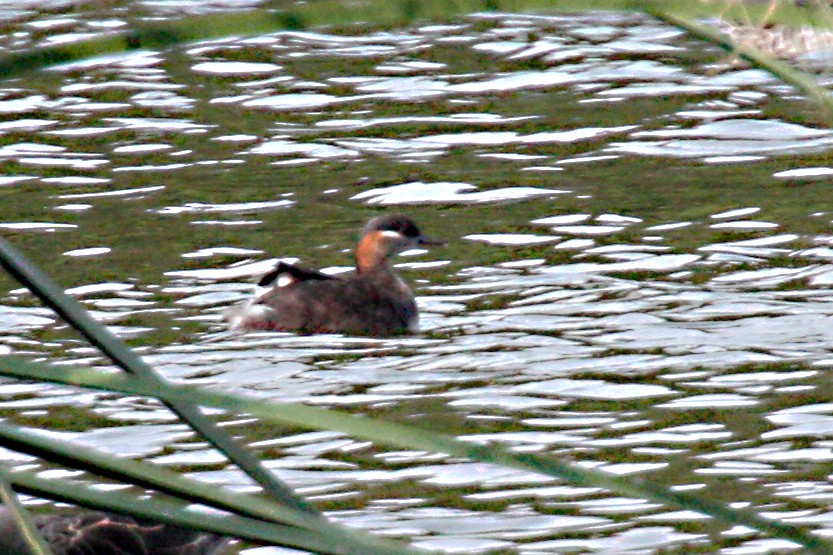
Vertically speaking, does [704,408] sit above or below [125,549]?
below

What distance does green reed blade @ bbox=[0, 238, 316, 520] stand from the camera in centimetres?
153

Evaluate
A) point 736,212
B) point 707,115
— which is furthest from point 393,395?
point 707,115

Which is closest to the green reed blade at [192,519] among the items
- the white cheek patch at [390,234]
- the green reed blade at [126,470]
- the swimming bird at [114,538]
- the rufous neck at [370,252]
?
the green reed blade at [126,470]

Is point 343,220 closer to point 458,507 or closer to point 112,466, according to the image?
point 458,507

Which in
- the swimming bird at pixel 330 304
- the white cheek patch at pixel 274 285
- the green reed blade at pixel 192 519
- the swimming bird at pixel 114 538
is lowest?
the swimming bird at pixel 330 304

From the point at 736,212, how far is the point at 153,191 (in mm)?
3384

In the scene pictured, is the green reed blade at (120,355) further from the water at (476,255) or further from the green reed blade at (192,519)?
the water at (476,255)

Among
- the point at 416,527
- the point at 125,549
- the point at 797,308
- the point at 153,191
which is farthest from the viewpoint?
the point at 153,191

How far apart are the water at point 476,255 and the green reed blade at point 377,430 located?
1.95m

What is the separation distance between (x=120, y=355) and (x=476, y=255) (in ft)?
25.6

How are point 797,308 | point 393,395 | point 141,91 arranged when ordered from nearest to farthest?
1. point 393,395
2. point 797,308
3. point 141,91

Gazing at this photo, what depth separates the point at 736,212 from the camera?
389 inches

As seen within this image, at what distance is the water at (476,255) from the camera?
5.96 metres

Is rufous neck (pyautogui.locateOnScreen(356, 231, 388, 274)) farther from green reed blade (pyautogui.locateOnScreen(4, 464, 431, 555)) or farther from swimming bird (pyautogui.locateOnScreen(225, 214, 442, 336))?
green reed blade (pyautogui.locateOnScreen(4, 464, 431, 555))
